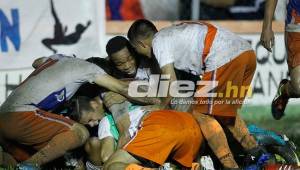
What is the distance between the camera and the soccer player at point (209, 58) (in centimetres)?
822

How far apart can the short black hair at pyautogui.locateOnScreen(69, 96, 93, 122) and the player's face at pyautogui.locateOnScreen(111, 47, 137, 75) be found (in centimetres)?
41

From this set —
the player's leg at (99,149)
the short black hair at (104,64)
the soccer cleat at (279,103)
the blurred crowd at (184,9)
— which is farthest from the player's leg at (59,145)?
the blurred crowd at (184,9)

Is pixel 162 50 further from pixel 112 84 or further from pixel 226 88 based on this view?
pixel 226 88

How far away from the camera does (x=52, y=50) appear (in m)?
10.5

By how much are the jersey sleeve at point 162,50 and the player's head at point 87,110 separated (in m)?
0.80

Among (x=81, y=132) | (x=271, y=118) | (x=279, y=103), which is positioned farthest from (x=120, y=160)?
(x=271, y=118)

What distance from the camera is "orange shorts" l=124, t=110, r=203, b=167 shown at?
7707 mm

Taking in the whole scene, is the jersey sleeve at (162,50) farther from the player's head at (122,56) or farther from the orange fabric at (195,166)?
the orange fabric at (195,166)

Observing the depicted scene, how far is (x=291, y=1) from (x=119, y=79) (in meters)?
1.69

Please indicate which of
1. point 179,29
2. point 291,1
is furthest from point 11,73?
point 291,1

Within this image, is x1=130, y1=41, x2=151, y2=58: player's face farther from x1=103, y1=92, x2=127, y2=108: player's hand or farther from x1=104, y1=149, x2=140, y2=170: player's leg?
x1=104, y1=149, x2=140, y2=170: player's leg

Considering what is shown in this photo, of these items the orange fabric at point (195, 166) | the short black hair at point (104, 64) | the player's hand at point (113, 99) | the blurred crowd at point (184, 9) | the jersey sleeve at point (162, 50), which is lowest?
the orange fabric at point (195, 166)

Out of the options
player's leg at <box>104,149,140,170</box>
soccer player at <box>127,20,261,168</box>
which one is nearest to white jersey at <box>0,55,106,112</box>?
soccer player at <box>127,20,261,168</box>

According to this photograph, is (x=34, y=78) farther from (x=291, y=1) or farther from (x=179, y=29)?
(x=291, y=1)
